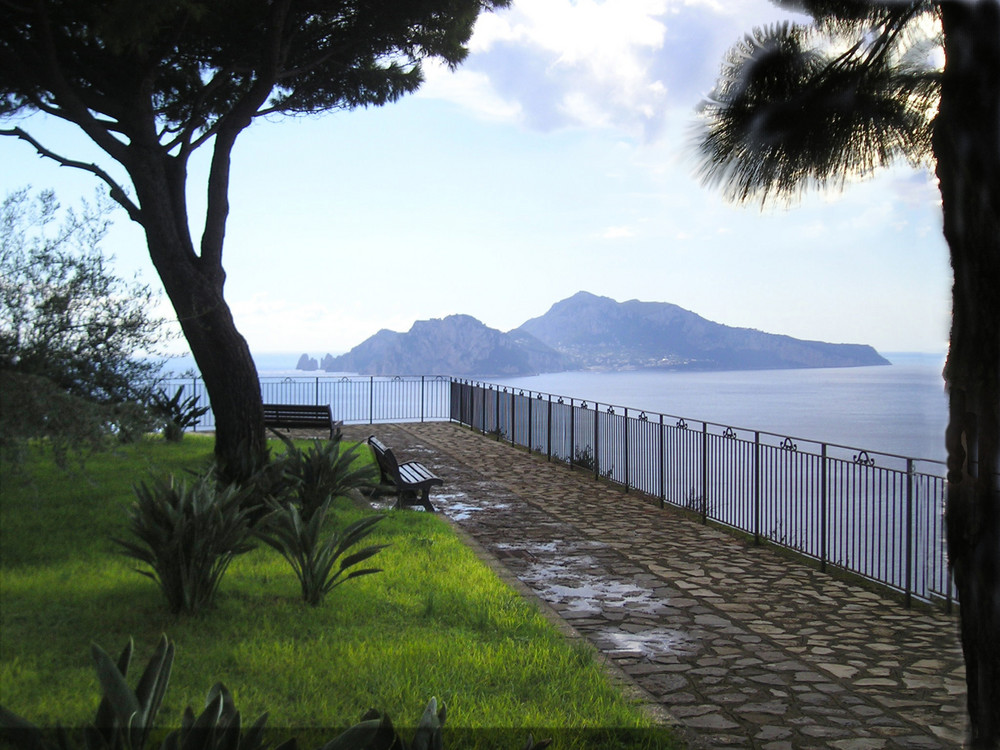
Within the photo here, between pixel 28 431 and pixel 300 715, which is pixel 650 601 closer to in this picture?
pixel 300 715

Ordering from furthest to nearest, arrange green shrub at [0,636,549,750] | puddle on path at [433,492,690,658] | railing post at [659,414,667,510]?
1. railing post at [659,414,667,510]
2. puddle on path at [433,492,690,658]
3. green shrub at [0,636,549,750]

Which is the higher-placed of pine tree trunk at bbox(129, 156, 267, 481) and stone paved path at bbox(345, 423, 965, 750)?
A: pine tree trunk at bbox(129, 156, 267, 481)

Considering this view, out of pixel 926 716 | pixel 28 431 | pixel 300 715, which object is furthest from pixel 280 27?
pixel 926 716

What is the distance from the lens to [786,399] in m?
34.5

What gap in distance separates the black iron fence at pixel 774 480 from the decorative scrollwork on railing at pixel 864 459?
1cm

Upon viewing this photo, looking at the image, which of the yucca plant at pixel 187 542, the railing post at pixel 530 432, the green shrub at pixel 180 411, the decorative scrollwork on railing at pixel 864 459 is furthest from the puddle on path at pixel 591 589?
the green shrub at pixel 180 411

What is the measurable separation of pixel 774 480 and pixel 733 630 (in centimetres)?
328

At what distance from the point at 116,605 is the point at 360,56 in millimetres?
8896

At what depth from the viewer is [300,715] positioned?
12.1 ft

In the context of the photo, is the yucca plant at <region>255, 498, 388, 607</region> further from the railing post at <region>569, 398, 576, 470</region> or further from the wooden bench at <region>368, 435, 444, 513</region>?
the railing post at <region>569, 398, 576, 470</region>

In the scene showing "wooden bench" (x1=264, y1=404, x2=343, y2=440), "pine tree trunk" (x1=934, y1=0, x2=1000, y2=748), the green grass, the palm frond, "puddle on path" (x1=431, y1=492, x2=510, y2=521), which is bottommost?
"puddle on path" (x1=431, y1=492, x2=510, y2=521)

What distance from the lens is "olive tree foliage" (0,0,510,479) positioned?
9.34 meters

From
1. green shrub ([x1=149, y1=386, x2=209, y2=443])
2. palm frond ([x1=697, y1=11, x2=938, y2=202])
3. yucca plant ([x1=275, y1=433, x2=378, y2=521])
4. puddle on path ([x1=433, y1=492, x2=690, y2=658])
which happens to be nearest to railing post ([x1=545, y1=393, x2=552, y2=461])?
puddle on path ([x1=433, y1=492, x2=690, y2=658])

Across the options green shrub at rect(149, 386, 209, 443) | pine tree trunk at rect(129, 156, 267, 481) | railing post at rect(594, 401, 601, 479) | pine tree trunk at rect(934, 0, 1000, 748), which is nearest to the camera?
pine tree trunk at rect(934, 0, 1000, 748)
